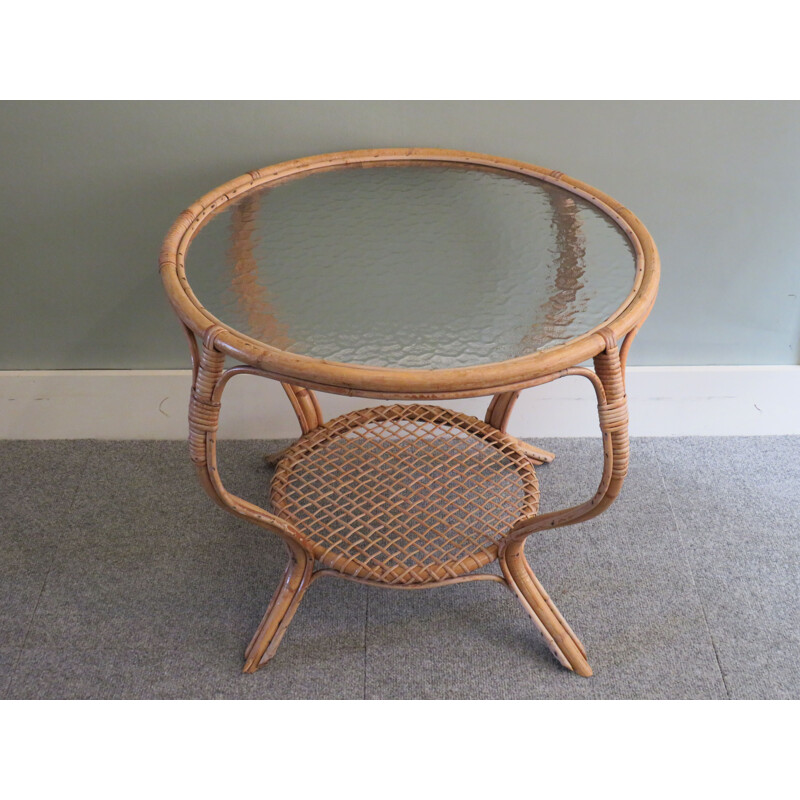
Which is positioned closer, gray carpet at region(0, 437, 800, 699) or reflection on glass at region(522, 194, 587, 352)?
reflection on glass at region(522, 194, 587, 352)

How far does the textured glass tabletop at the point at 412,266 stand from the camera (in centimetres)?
101

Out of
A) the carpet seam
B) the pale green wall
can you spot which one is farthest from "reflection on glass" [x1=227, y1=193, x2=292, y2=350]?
the carpet seam

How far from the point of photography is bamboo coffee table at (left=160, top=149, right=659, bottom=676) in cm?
99

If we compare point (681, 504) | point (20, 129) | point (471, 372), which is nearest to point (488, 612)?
point (681, 504)

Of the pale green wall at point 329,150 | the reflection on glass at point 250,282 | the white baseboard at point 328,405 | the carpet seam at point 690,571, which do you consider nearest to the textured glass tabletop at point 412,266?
the reflection on glass at point 250,282

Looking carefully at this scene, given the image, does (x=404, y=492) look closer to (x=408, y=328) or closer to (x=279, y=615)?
(x=279, y=615)

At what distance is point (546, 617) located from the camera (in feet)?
4.22

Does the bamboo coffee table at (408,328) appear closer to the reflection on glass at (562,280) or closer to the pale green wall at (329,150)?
the reflection on glass at (562,280)

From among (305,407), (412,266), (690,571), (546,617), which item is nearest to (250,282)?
(412,266)

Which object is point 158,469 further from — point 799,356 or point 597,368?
point 799,356

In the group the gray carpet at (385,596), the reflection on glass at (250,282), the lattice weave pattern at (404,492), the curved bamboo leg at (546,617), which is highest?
the reflection on glass at (250,282)

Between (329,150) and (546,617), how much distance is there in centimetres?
86

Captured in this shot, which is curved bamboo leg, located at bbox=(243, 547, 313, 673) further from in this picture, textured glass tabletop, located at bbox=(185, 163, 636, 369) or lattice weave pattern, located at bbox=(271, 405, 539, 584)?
textured glass tabletop, located at bbox=(185, 163, 636, 369)

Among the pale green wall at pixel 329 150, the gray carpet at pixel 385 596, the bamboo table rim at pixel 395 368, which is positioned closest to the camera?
the bamboo table rim at pixel 395 368
